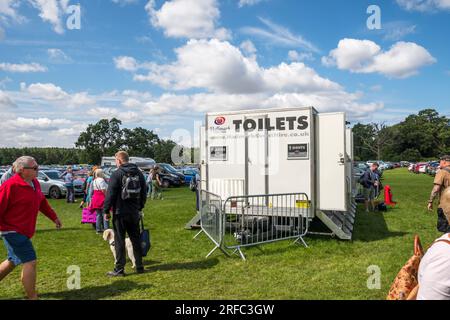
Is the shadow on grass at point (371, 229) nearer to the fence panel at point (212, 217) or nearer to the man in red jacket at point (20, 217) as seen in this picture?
the fence panel at point (212, 217)

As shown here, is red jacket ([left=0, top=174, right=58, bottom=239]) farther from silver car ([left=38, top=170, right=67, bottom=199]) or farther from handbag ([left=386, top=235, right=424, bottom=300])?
silver car ([left=38, top=170, right=67, bottom=199])

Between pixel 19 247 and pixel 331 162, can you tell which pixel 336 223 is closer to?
pixel 331 162

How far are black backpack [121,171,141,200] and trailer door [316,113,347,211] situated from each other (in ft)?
13.2

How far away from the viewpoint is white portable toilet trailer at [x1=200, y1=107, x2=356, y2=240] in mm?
7828

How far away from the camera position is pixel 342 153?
25.4 ft

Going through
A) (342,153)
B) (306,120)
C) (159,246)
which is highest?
(306,120)

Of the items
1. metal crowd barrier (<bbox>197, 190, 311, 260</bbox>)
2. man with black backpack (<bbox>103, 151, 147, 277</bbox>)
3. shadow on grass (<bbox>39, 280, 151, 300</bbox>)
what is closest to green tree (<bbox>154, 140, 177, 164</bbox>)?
metal crowd barrier (<bbox>197, 190, 311, 260</bbox>)

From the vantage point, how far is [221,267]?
624 cm

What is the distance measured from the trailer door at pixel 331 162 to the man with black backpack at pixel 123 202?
3947 millimetres

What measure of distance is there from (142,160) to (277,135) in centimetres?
2589
